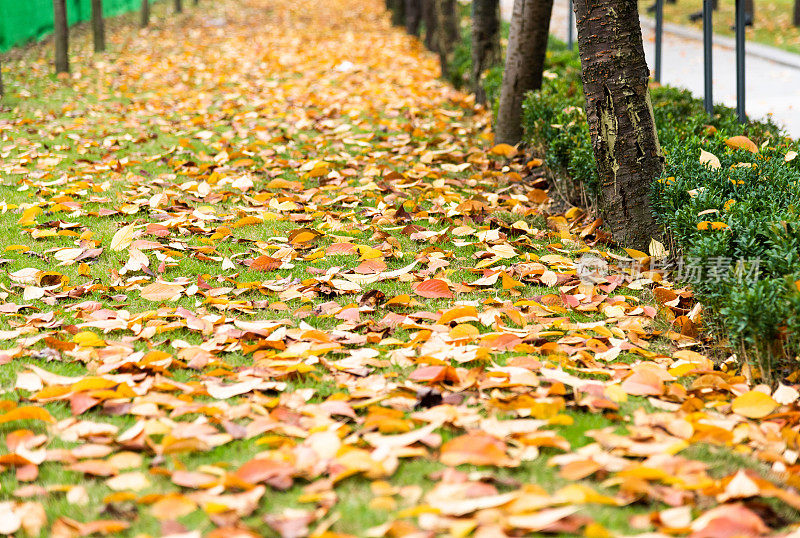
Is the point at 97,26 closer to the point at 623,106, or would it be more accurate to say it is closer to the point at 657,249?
the point at 623,106

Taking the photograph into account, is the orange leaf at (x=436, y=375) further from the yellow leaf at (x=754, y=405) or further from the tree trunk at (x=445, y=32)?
the tree trunk at (x=445, y=32)

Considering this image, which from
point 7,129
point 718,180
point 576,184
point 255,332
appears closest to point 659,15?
point 576,184

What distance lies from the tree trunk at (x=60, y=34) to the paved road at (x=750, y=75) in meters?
8.53

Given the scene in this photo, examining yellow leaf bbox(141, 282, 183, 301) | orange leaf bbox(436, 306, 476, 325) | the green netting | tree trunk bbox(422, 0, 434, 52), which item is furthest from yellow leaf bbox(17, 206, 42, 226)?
tree trunk bbox(422, 0, 434, 52)

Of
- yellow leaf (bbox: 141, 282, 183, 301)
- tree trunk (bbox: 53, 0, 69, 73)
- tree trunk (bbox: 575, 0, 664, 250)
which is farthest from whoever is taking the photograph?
tree trunk (bbox: 53, 0, 69, 73)

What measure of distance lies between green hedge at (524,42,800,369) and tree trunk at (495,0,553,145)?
848 mm

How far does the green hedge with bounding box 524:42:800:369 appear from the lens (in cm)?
269

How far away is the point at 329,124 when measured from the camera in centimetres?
768

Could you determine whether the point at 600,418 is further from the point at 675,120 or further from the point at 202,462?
the point at 675,120

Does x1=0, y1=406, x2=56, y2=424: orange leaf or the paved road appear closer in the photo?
x1=0, y1=406, x2=56, y2=424: orange leaf

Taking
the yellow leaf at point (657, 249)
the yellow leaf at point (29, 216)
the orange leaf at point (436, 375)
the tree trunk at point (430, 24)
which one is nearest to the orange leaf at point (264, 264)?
the orange leaf at point (436, 375)

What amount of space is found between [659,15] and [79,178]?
5.84 metres

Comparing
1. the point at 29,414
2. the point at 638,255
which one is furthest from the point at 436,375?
the point at 638,255

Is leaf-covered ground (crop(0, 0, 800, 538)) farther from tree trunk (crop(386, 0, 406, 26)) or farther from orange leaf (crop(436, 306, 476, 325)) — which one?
tree trunk (crop(386, 0, 406, 26))
